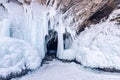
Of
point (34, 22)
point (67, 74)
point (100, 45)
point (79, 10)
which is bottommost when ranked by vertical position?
point (67, 74)

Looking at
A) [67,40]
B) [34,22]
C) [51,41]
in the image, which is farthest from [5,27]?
[67,40]

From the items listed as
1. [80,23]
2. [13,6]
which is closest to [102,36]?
[80,23]

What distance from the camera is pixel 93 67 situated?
285 inches

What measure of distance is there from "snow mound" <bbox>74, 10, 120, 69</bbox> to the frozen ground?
0.36 metres

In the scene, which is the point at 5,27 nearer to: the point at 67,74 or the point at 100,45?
the point at 67,74

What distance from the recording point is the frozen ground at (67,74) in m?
6.34

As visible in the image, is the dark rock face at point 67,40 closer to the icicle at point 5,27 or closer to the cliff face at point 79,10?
the cliff face at point 79,10

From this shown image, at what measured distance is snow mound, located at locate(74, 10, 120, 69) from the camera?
7191mm

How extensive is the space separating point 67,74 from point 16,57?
132 cm

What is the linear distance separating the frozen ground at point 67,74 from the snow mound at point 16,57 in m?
0.26

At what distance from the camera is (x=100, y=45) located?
24.7 ft

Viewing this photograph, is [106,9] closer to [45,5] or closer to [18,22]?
[45,5]

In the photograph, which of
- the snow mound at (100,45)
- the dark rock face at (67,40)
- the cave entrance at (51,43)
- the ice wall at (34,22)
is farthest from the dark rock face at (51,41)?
the snow mound at (100,45)

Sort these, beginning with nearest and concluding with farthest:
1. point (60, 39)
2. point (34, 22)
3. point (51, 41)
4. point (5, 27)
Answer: point (5, 27) < point (34, 22) < point (60, 39) < point (51, 41)
